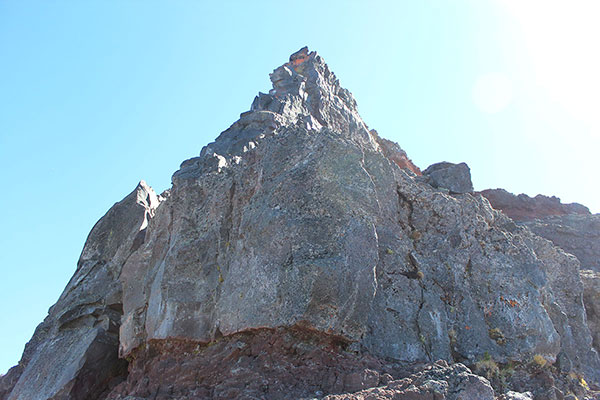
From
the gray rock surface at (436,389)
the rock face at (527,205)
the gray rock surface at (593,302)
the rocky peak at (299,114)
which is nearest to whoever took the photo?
the gray rock surface at (436,389)

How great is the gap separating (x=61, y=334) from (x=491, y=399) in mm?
16886

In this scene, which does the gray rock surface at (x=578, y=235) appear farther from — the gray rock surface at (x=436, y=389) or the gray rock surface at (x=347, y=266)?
the gray rock surface at (x=436, y=389)

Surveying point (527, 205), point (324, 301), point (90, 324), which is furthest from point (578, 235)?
point (90, 324)

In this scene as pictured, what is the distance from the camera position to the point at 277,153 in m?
17.1

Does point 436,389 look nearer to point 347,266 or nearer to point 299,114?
point 347,266

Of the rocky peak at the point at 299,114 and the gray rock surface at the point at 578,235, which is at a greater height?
the rocky peak at the point at 299,114

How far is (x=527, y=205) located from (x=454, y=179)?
2377cm

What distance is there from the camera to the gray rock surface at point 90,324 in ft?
63.1

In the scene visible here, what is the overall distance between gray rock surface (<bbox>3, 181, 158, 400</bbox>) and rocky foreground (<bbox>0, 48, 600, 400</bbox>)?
0.08 meters

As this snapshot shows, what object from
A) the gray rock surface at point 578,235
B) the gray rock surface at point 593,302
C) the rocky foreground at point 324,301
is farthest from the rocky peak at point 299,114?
the gray rock surface at point 593,302

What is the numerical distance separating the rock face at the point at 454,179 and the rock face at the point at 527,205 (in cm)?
2112

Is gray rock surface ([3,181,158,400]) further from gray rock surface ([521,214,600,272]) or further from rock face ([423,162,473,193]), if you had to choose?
gray rock surface ([521,214,600,272])

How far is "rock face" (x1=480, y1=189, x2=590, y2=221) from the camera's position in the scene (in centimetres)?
4334

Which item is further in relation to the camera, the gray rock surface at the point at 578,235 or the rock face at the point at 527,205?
the rock face at the point at 527,205
